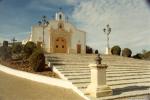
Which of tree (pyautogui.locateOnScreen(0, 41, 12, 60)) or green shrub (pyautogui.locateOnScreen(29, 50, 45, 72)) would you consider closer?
green shrub (pyautogui.locateOnScreen(29, 50, 45, 72))

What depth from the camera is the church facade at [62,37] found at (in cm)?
2617

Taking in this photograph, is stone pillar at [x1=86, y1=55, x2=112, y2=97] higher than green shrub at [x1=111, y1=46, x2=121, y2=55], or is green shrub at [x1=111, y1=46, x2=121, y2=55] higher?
green shrub at [x1=111, y1=46, x2=121, y2=55]

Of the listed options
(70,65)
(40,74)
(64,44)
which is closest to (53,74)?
(40,74)

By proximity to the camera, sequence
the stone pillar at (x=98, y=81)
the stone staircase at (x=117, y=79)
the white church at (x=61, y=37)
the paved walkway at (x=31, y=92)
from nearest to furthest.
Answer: the paved walkway at (x=31, y=92) < the stone pillar at (x=98, y=81) < the stone staircase at (x=117, y=79) < the white church at (x=61, y=37)

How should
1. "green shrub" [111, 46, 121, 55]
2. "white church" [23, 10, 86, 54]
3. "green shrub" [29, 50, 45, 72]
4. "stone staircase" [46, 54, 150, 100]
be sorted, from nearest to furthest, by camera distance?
"stone staircase" [46, 54, 150, 100], "green shrub" [29, 50, 45, 72], "green shrub" [111, 46, 121, 55], "white church" [23, 10, 86, 54]

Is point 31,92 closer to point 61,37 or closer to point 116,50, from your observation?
point 116,50

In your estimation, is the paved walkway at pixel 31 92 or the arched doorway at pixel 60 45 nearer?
the paved walkway at pixel 31 92

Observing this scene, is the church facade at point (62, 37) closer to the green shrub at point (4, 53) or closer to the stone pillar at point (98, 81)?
the green shrub at point (4, 53)

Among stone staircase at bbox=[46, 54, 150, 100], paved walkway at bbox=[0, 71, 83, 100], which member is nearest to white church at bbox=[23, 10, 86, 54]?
stone staircase at bbox=[46, 54, 150, 100]

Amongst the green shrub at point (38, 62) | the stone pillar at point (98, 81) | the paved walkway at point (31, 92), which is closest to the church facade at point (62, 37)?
the green shrub at point (38, 62)

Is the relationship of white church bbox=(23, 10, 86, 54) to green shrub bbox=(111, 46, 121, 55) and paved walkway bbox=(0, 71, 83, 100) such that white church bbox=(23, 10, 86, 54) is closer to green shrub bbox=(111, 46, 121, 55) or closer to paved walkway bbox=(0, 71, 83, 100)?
green shrub bbox=(111, 46, 121, 55)

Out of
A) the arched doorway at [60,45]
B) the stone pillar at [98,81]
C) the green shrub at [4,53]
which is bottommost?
the stone pillar at [98,81]

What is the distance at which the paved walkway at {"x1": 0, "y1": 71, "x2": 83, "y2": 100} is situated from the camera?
8.52 m

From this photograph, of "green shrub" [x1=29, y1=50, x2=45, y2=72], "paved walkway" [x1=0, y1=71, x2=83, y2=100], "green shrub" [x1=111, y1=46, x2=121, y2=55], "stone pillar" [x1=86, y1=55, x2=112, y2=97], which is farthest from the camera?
"green shrub" [x1=111, y1=46, x2=121, y2=55]
